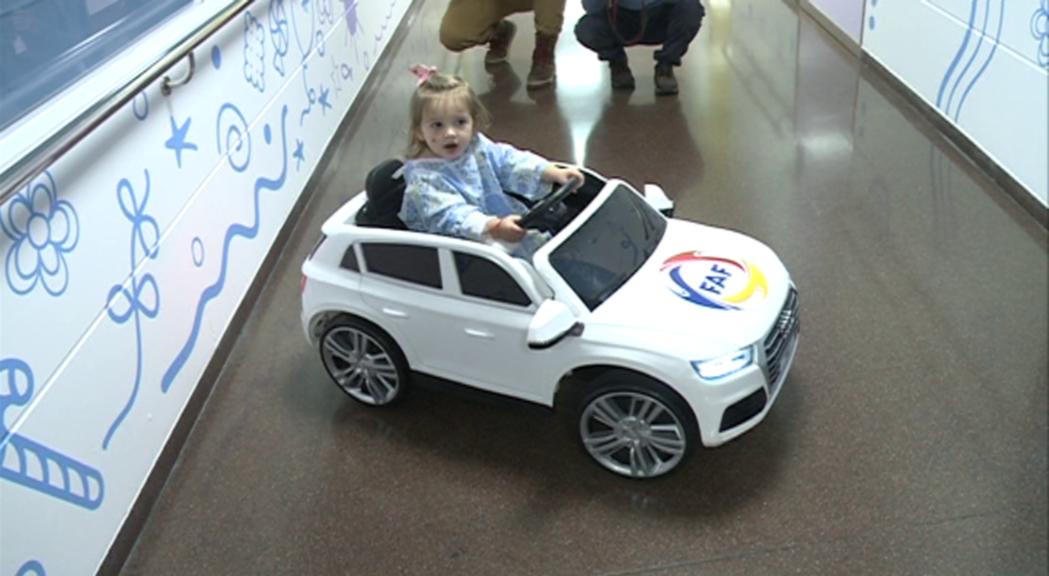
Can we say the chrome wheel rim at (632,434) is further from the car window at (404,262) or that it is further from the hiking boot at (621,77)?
the hiking boot at (621,77)

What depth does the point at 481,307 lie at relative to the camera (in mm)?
2150

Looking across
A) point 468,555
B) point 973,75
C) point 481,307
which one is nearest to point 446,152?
point 481,307

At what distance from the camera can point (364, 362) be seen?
2.38 m

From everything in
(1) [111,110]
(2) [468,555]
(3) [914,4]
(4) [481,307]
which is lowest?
(2) [468,555]

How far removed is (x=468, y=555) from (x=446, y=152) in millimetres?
990

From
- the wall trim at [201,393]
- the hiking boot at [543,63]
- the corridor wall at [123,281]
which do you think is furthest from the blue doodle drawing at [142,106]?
the hiking boot at [543,63]

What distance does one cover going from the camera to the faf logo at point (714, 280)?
206 centimetres

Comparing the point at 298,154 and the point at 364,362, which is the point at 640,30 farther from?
the point at 364,362

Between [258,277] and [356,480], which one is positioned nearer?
[356,480]

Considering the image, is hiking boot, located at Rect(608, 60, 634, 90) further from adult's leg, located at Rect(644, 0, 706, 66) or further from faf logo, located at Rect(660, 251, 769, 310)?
faf logo, located at Rect(660, 251, 769, 310)

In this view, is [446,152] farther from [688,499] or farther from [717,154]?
[717,154]

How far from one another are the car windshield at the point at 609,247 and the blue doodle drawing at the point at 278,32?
164cm

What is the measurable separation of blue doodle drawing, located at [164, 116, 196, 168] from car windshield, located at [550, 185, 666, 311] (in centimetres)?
107

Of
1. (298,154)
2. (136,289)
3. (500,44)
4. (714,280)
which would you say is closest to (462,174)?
(714,280)
